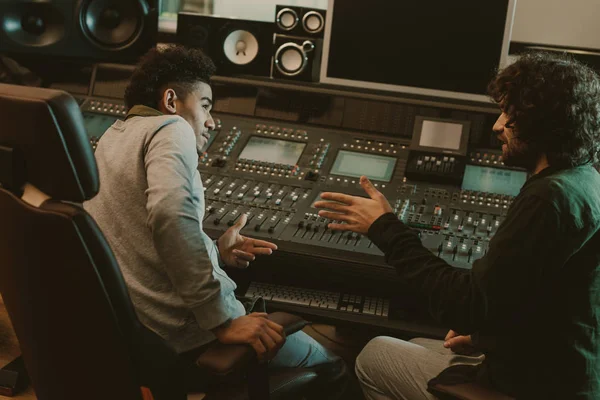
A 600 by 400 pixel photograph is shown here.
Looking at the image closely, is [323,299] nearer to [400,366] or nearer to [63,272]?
[400,366]

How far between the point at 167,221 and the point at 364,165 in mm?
1169

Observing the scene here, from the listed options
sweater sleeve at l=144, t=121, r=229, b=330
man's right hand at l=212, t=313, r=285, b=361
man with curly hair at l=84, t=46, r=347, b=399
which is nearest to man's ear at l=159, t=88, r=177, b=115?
man with curly hair at l=84, t=46, r=347, b=399

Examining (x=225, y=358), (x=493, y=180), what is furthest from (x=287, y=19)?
(x=225, y=358)

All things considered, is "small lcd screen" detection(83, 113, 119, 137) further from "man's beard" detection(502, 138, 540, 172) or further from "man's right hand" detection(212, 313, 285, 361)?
"man's beard" detection(502, 138, 540, 172)

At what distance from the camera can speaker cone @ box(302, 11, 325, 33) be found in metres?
2.85

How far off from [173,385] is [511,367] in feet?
2.31

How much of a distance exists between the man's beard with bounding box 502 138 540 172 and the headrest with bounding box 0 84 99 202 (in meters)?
0.89

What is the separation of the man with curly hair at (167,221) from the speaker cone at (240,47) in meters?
1.05

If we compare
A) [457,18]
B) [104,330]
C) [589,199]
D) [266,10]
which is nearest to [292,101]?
[457,18]

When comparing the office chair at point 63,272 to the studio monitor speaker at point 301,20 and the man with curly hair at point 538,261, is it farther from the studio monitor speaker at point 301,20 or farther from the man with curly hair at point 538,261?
the studio monitor speaker at point 301,20

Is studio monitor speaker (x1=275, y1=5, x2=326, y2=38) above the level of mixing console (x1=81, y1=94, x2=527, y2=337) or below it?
above

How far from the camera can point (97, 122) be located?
2.86m

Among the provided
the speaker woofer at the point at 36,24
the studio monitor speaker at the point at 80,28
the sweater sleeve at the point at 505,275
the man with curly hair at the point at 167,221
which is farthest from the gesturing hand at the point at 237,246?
the speaker woofer at the point at 36,24

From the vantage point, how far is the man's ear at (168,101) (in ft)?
6.11
